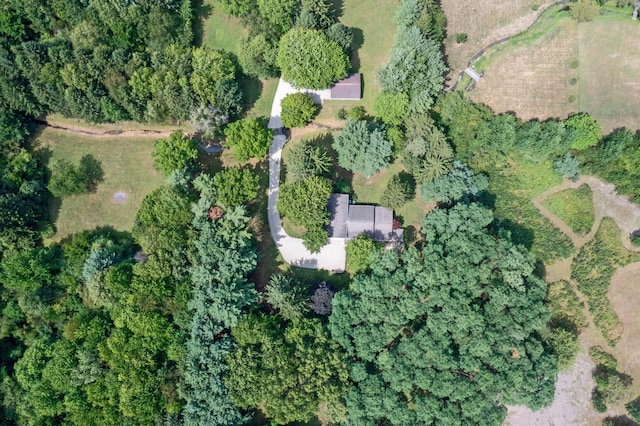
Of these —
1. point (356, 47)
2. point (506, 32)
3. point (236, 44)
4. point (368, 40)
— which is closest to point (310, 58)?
point (356, 47)

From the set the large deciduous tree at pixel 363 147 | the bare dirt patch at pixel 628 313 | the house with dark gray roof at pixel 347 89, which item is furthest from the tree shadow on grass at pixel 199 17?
the bare dirt patch at pixel 628 313

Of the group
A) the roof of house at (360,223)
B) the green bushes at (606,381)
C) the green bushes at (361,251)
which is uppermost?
the roof of house at (360,223)

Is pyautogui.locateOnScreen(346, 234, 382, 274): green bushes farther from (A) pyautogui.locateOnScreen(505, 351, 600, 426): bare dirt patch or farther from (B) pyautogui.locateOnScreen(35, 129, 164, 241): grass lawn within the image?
(B) pyautogui.locateOnScreen(35, 129, 164, 241): grass lawn

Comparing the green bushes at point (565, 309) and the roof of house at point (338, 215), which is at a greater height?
the roof of house at point (338, 215)

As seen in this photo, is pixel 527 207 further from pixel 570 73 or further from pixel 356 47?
pixel 356 47

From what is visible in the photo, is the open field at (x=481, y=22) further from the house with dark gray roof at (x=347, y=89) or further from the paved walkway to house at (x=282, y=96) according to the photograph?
the paved walkway to house at (x=282, y=96)

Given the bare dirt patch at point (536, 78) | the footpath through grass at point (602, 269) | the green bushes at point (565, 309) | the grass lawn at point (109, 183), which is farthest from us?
the grass lawn at point (109, 183)

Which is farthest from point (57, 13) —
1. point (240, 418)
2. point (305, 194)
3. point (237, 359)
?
point (240, 418)
